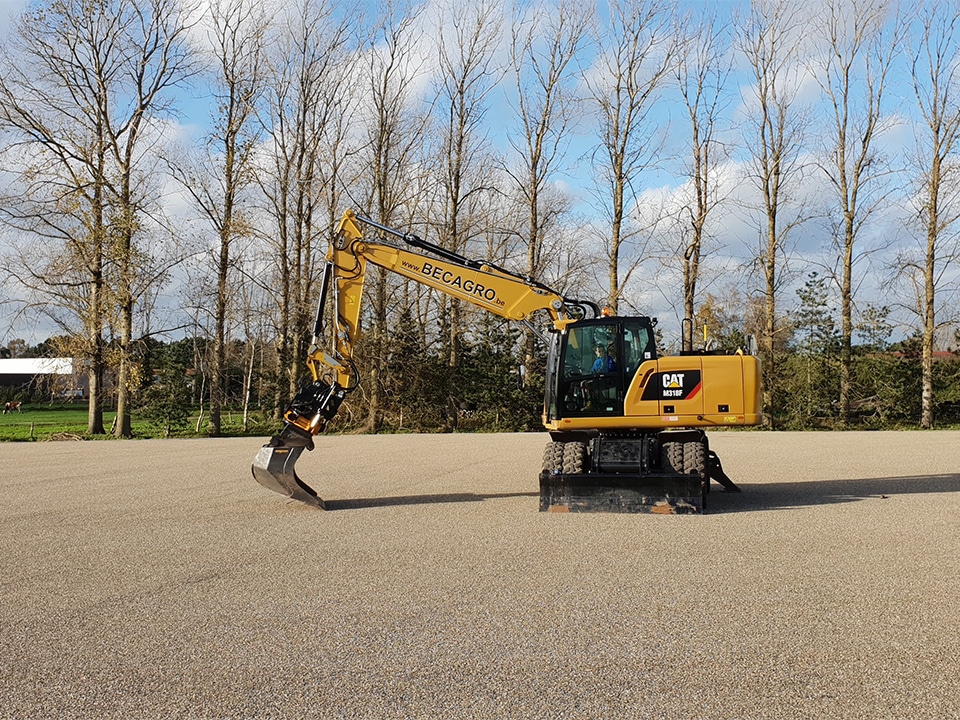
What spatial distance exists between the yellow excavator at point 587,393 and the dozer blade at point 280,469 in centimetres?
2

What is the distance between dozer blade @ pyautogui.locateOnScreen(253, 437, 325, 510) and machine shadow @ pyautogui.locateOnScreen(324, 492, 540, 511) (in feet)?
1.54

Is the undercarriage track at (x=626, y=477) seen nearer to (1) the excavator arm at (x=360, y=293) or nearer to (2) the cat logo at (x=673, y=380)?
(2) the cat logo at (x=673, y=380)

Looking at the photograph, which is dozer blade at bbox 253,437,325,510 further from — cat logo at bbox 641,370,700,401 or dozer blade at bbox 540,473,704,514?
cat logo at bbox 641,370,700,401

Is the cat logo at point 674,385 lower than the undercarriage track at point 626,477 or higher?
higher

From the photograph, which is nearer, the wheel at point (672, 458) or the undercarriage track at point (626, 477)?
the undercarriage track at point (626, 477)

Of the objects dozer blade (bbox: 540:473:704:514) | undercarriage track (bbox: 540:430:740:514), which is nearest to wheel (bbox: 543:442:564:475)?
undercarriage track (bbox: 540:430:740:514)

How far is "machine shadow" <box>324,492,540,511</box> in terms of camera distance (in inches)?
471

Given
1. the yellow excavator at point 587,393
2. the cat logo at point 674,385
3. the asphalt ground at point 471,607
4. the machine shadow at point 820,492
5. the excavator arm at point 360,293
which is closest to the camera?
the asphalt ground at point 471,607

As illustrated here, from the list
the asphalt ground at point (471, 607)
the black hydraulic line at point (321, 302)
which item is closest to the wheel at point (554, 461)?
the asphalt ground at point (471, 607)

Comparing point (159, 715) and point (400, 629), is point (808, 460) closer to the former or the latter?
point (400, 629)

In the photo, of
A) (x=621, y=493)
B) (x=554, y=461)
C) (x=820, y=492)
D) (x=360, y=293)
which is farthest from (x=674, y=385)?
(x=360, y=293)

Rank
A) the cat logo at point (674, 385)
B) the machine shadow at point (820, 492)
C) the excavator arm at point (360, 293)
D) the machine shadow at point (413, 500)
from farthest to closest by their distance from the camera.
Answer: the machine shadow at point (820, 492)
the machine shadow at point (413, 500)
the excavator arm at point (360, 293)
the cat logo at point (674, 385)

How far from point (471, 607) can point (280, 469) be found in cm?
543

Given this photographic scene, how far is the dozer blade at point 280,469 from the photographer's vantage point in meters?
11.4
